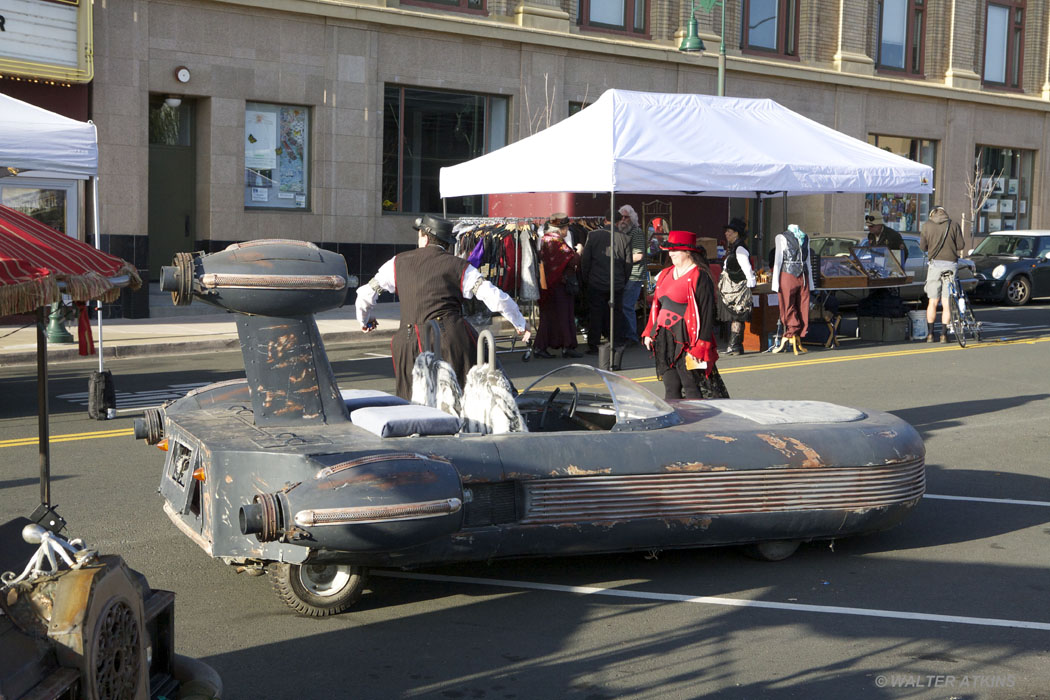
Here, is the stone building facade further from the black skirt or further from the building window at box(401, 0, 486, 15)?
the black skirt

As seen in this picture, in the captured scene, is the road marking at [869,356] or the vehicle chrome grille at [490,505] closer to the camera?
the vehicle chrome grille at [490,505]

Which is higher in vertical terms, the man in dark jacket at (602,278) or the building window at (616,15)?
the building window at (616,15)

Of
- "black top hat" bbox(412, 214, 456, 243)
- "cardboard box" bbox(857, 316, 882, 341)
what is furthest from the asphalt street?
"cardboard box" bbox(857, 316, 882, 341)

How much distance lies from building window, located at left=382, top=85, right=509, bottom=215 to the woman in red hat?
15048 millimetres

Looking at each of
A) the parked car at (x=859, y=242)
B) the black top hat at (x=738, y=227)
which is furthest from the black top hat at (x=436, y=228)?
the parked car at (x=859, y=242)

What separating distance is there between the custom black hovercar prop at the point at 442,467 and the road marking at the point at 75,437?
375cm

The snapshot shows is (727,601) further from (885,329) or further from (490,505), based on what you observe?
(885,329)

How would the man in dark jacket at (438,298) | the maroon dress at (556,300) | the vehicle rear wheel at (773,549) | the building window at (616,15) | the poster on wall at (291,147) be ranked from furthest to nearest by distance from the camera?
Answer: 1. the building window at (616,15)
2. the poster on wall at (291,147)
3. the maroon dress at (556,300)
4. the man in dark jacket at (438,298)
5. the vehicle rear wheel at (773,549)

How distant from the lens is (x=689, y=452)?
5848 mm

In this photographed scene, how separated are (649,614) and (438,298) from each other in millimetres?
2693

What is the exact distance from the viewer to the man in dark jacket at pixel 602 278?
15.1 metres

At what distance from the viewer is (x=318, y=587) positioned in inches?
215

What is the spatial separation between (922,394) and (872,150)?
4.88 meters

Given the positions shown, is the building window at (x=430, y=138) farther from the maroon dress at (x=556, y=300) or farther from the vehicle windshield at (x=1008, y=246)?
the vehicle windshield at (x=1008, y=246)
